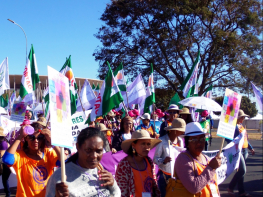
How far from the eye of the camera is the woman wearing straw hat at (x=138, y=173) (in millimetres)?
3477

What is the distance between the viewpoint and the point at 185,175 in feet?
9.72

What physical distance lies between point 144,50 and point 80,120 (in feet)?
55.5

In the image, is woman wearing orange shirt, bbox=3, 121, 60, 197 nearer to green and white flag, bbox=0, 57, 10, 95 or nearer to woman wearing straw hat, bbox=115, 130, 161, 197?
woman wearing straw hat, bbox=115, 130, 161, 197

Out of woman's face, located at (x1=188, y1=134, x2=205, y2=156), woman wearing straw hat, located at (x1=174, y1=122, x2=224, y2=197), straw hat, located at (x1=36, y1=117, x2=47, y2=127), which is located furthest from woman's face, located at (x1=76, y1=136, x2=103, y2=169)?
straw hat, located at (x1=36, y1=117, x2=47, y2=127)

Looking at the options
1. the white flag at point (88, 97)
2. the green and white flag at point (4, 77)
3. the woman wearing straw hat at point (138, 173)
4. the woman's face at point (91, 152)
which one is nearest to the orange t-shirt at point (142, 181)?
the woman wearing straw hat at point (138, 173)

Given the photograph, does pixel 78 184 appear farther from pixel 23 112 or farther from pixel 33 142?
pixel 23 112

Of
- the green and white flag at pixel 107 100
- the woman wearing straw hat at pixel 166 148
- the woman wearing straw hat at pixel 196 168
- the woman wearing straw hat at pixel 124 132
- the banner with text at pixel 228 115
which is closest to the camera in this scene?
the woman wearing straw hat at pixel 196 168

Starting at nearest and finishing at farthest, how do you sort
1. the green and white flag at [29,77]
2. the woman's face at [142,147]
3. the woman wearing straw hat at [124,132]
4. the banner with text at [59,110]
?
1. the banner with text at [59,110]
2. the woman's face at [142,147]
3. the woman wearing straw hat at [124,132]
4. the green and white flag at [29,77]

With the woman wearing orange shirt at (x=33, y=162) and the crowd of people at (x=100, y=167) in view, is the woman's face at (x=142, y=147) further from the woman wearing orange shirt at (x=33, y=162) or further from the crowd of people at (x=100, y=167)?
the woman wearing orange shirt at (x=33, y=162)

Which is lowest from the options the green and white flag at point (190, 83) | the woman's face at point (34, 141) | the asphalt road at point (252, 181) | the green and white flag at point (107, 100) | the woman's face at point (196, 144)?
the asphalt road at point (252, 181)

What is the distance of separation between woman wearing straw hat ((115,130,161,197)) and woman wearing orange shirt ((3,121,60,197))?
755 millimetres

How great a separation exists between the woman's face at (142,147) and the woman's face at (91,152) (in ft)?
4.48

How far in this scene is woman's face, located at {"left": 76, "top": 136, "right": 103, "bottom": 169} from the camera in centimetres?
232

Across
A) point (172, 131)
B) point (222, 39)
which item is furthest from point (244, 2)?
point (172, 131)
